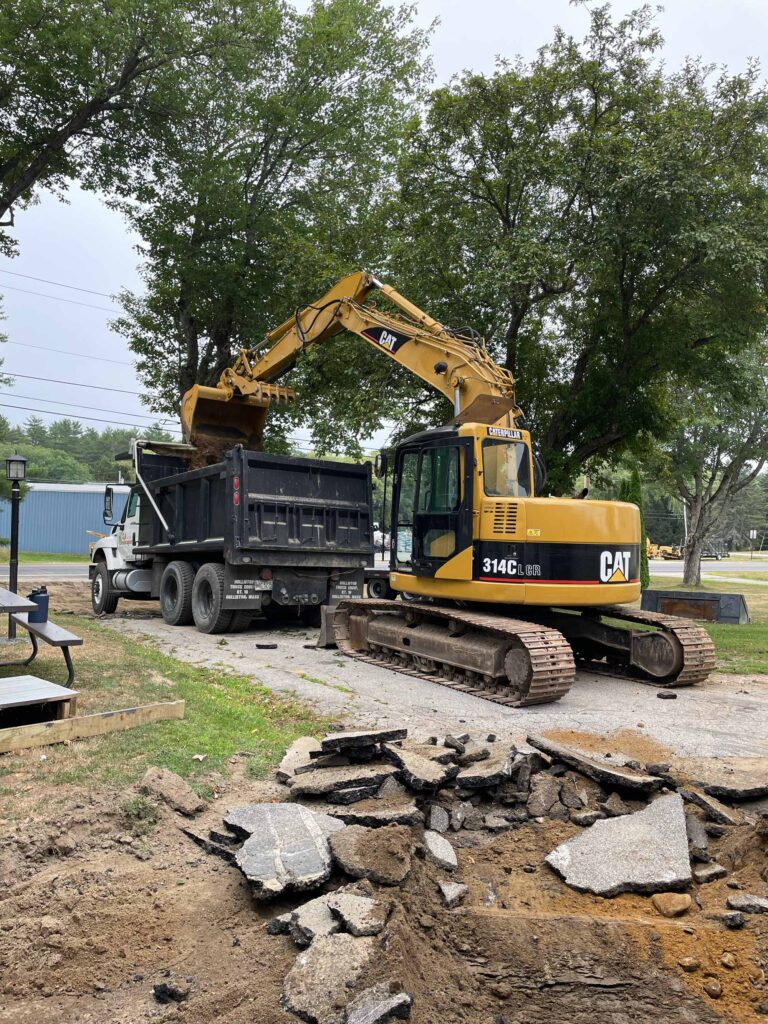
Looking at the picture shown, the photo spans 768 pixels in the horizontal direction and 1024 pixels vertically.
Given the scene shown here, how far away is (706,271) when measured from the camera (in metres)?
12.0

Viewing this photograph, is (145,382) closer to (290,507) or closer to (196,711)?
(290,507)

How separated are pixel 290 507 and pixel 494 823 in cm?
800

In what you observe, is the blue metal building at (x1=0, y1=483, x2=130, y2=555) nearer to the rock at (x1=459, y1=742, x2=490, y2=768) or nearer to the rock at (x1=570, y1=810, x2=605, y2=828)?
the rock at (x1=459, y1=742, x2=490, y2=768)

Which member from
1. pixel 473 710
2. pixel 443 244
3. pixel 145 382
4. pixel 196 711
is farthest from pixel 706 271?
pixel 145 382

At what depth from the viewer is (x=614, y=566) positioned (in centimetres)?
868

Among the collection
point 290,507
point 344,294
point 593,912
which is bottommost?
point 593,912

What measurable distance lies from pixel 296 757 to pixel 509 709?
2.93m

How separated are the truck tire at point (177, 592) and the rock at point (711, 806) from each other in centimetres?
948

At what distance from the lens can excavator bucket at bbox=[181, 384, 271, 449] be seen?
46.2 ft

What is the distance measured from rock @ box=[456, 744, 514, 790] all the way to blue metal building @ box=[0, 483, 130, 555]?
125ft

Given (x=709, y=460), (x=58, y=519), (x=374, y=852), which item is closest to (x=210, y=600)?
(x=374, y=852)

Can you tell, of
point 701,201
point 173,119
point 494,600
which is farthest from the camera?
point 173,119

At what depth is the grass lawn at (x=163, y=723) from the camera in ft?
16.2

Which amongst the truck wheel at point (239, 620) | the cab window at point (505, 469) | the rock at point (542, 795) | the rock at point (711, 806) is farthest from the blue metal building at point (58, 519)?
the rock at point (711, 806)
